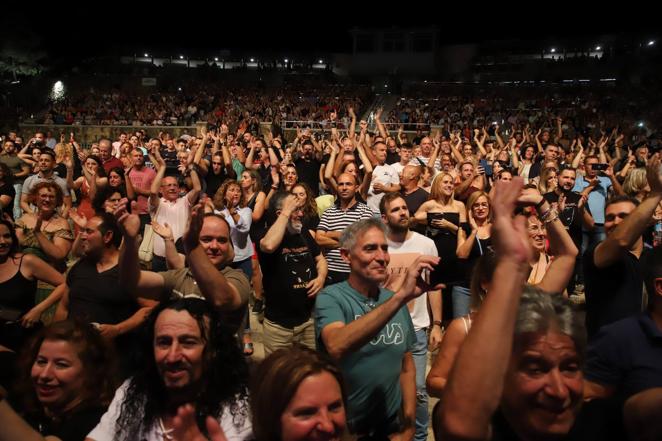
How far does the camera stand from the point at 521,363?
4.82 ft

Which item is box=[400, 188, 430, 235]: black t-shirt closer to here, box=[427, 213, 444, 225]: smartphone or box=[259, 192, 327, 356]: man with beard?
box=[427, 213, 444, 225]: smartphone

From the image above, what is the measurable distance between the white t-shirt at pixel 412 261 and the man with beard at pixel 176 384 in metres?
1.62

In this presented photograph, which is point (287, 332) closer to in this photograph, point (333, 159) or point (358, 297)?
point (358, 297)

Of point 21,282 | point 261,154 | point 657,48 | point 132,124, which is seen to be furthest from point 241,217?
point 657,48

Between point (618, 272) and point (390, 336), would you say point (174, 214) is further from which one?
point (618, 272)

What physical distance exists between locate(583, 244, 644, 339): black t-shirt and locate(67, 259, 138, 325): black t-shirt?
9.64 ft

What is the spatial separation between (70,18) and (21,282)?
49.6m

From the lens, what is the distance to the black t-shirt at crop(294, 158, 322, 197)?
A: 8.88 meters

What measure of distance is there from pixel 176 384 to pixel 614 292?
8.87ft

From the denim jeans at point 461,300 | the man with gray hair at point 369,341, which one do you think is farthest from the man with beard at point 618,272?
the man with gray hair at point 369,341

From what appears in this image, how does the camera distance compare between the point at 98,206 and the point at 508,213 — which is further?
the point at 98,206

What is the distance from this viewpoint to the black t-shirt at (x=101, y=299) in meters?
3.15

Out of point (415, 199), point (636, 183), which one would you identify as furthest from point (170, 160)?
point (636, 183)

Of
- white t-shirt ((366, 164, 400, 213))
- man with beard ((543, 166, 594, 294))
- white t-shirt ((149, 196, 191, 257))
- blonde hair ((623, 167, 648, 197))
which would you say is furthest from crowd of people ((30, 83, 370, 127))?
white t-shirt ((149, 196, 191, 257))
